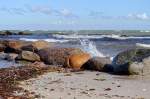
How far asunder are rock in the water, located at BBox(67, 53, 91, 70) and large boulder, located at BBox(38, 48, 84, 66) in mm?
303

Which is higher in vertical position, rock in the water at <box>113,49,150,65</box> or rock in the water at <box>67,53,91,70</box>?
rock in the water at <box>113,49,150,65</box>

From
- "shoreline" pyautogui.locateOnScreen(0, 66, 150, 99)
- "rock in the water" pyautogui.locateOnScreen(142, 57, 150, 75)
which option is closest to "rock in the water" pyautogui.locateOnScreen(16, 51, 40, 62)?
"shoreline" pyautogui.locateOnScreen(0, 66, 150, 99)

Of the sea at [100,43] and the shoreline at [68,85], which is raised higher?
the shoreline at [68,85]

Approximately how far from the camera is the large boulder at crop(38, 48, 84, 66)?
2036 centimetres

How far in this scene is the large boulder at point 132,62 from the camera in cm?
1611

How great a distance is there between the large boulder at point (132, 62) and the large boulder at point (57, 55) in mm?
3227

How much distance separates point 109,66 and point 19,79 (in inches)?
172

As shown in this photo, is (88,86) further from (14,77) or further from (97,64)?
(97,64)

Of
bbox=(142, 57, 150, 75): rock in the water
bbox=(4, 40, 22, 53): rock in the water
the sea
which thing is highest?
bbox=(142, 57, 150, 75): rock in the water

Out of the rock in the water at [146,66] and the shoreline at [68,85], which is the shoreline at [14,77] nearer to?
the shoreline at [68,85]

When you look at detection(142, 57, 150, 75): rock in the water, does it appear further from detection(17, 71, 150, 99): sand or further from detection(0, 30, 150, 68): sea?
detection(0, 30, 150, 68): sea

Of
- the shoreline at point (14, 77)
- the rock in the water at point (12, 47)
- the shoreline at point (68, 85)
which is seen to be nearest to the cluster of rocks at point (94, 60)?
the shoreline at point (68, 85)

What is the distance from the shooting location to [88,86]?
524 inches

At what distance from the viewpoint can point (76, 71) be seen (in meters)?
17.8
